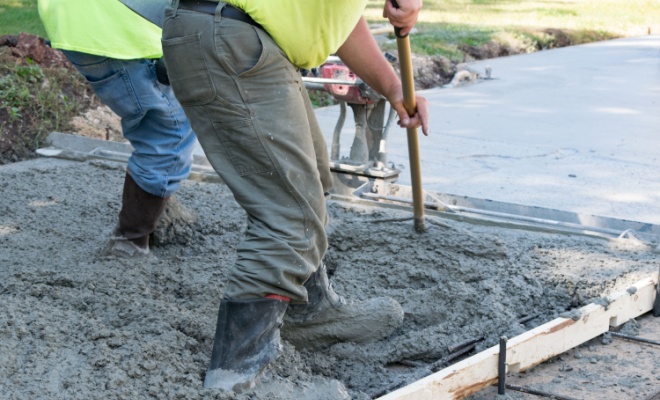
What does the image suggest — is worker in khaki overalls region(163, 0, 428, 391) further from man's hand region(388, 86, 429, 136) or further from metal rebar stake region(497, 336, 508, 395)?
metal rebar stake region(497, 336, 508, 395)

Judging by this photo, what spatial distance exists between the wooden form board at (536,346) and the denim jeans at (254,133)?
49cm

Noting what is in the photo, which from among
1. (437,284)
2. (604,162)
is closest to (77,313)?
(437,284)

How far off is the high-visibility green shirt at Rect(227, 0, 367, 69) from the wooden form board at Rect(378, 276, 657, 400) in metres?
1.00

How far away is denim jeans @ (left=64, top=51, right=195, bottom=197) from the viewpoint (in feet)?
11.4

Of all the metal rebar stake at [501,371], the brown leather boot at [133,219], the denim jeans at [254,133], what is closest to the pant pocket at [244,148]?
the denim jeans at [254,133]

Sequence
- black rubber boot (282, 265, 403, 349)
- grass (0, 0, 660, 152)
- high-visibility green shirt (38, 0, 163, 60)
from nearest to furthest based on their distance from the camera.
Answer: black rubber boot (282, 265, 403, 349)
high-visibility green shirt (38, 0, 163, 60)
grass (0, 0, 660, 152)

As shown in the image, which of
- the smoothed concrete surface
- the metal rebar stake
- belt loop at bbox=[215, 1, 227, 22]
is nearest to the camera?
belt loop at bbox=[215, 1, 227, 22]

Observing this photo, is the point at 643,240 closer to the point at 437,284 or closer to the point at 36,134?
the point at 437,284

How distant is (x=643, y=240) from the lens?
4.05 meters

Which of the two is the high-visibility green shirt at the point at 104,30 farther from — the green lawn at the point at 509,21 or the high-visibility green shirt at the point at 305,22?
the green lawn at the point at 509,21

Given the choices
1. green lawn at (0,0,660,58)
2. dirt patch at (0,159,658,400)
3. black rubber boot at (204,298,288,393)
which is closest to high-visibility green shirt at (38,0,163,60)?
dirt patch at (0,159,658,400)

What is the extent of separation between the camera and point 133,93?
3.47 meters

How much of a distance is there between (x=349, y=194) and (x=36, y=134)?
228cm

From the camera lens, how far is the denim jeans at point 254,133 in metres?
2.40
